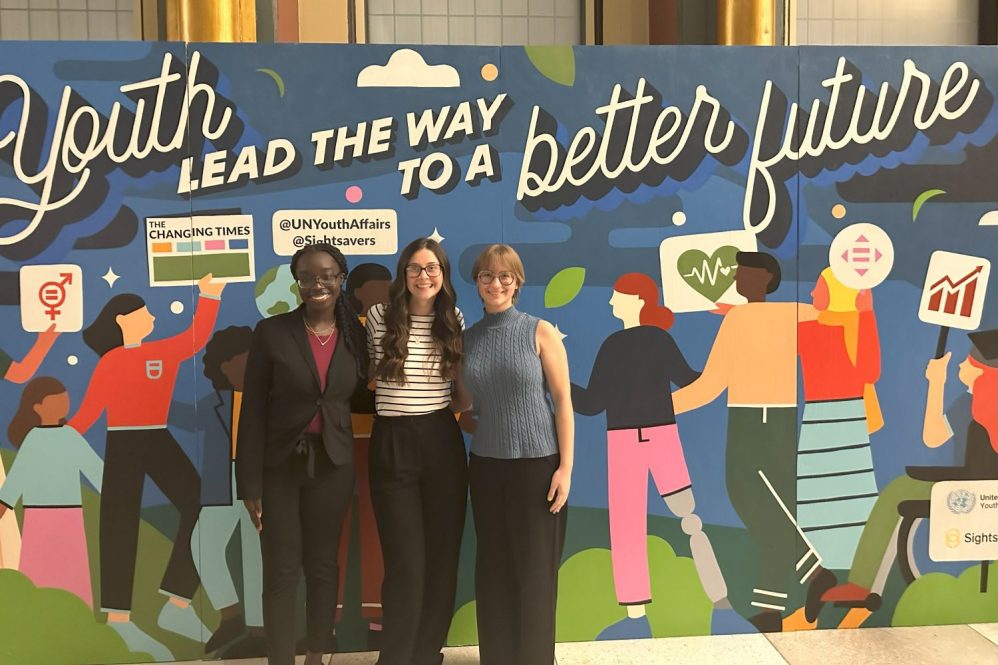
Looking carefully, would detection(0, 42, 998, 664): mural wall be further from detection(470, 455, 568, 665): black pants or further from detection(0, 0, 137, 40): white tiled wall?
detection(0, 0, 137, 40): white tiled wall

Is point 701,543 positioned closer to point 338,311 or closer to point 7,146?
point 338,311

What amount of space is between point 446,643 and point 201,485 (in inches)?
50.7

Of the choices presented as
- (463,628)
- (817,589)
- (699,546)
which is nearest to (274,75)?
(463,628)

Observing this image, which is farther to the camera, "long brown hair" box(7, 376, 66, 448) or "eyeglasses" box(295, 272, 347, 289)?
"long brown hair" box(7, 376, 66, 448)

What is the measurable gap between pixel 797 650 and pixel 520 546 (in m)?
1.46

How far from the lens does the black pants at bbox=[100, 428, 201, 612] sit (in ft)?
10.9

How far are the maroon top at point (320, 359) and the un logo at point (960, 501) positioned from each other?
9.42 ft

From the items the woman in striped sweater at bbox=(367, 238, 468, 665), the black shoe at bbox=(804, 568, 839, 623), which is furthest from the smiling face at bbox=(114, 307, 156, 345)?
the black shoe at bbox=(804, 568, 839, 623)

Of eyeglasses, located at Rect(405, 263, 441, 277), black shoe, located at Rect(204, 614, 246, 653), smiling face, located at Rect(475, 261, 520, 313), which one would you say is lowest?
black shoe, located at Rect(204, 614, 246, 653)

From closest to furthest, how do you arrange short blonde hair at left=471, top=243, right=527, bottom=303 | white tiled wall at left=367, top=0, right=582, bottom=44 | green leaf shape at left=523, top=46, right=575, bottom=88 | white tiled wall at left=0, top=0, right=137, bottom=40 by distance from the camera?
short blonde hair at left=471, top=243, right=527, bottom=303
green leaf shape at left=523, top=46, right=575, bottom=88
white tiled wall at left=0, top=0, right=137, bottom=40
white tiled wall at left=367, top=0, right=582, bottom=44

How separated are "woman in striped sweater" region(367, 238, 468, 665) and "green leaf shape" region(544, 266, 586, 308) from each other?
1.91 feet

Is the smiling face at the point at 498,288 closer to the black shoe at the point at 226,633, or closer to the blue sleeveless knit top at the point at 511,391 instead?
the blue sleeveless knit top at the point at 511,391

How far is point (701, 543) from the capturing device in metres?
3.51

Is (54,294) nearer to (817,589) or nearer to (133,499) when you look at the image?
(133,499)
